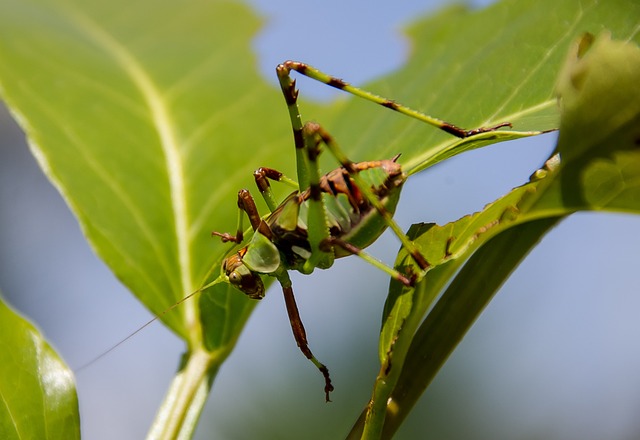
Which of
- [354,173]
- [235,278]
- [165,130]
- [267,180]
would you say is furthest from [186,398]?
[165,130]

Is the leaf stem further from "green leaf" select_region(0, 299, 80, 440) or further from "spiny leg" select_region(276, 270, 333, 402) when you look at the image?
"spiny leg" select_region(276, 270, 333, 402)

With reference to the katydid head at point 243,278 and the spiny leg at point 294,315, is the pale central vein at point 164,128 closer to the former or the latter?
the katydid head at point 243,278

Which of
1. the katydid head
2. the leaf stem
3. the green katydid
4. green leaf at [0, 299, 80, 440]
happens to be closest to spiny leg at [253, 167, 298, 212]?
the green katydid

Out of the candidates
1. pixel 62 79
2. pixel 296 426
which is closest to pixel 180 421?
pixel 62 79

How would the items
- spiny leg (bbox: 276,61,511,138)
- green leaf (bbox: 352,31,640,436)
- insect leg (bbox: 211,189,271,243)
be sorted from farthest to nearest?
insect leg (bbox: 211,189,271,243), spiny leg (bbox: 276,61,511,138), green leaf (bbox: 352,31,640,436)

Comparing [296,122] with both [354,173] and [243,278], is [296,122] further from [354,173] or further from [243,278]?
[243,278]

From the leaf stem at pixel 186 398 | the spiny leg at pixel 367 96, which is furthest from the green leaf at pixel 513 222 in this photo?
the leaf stem at pixel 186 398
